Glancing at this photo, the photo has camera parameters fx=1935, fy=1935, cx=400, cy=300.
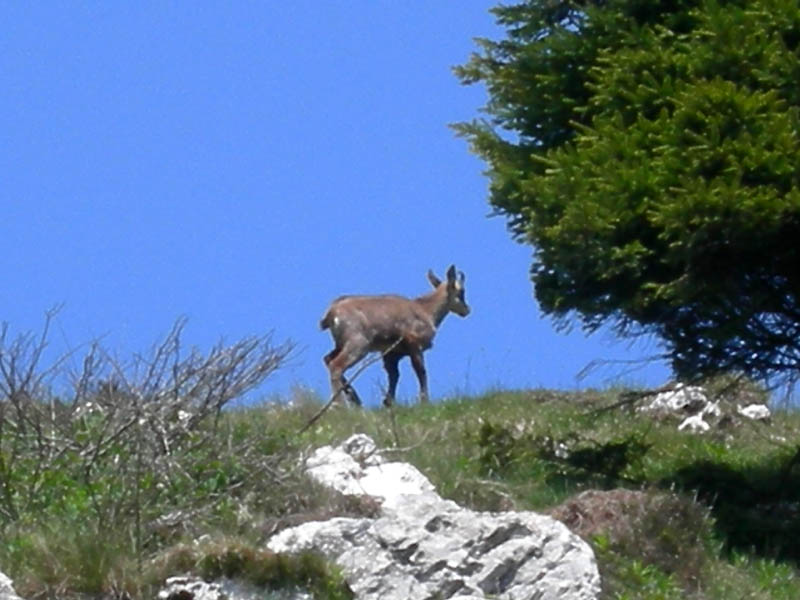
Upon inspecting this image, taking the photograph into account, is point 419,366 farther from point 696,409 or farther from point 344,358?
point 696,409

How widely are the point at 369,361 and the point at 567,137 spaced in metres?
2.85

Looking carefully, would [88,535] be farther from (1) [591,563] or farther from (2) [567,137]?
(2) [567,137]

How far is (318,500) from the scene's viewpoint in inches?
487

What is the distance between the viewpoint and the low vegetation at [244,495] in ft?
36.3

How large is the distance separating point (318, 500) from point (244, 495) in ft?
1.56

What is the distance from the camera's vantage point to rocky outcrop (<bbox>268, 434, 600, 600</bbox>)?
11.1 metres

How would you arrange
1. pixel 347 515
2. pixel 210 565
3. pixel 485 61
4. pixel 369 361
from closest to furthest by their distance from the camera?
pixel 210 565
pixel 347 515
pixel 369 361
pixel 485 61

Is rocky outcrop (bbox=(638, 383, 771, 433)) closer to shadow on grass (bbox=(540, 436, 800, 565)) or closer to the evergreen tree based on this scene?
shadow on grass (bbox=(540, 436, 800, 565))

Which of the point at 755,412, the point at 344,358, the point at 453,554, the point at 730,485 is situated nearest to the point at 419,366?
the point at 344,358

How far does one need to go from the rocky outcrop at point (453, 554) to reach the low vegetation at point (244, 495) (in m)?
0.23

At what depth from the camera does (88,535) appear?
36.7 feet

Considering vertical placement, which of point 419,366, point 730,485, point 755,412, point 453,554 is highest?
point 419,366

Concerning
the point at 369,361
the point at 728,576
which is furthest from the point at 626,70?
the point at 728,576

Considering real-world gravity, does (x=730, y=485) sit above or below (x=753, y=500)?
above
